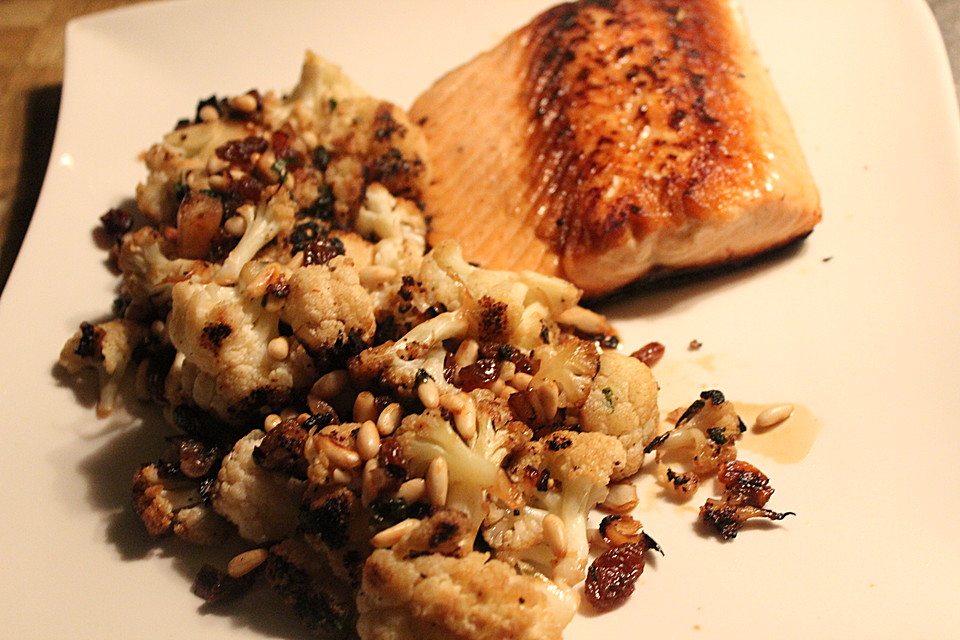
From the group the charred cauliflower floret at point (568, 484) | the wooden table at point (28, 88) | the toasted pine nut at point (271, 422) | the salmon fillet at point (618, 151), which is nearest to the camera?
the charred cauliflower floret at point (568, 484)

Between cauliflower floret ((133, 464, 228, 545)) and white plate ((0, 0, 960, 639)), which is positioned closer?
white plate ((0, 0, 960, 639))

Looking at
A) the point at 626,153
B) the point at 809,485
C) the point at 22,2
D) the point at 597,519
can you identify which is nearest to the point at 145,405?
the point at 597,519

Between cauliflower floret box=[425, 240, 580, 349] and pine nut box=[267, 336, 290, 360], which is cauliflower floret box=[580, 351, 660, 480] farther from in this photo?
pine nut box=[267, 336, 290, 360]

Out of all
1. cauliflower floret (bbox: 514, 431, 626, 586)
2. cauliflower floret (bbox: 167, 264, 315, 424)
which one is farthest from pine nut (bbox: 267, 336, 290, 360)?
cauliflower floret (bbox: 514, 431, 626, 586)

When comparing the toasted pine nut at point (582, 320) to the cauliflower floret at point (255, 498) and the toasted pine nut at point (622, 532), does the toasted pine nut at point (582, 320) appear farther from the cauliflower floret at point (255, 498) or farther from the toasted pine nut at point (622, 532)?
the cauliflower floret at point (255, 498)

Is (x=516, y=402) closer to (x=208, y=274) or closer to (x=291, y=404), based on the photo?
(x=291, y=404)

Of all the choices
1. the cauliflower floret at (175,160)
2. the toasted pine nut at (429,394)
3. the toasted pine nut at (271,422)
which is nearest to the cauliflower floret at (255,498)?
the toasted pine nut at (271,422)
